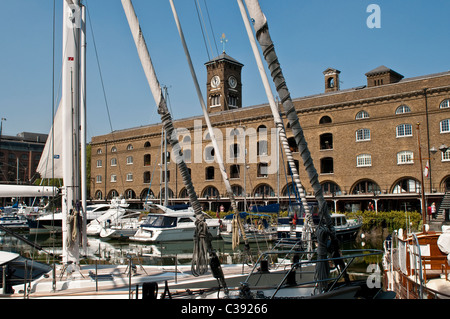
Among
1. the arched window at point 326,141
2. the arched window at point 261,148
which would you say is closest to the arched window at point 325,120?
the arched window at point 326,141

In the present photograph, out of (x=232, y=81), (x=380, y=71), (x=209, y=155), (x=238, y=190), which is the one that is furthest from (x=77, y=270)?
(x=232, y=81)

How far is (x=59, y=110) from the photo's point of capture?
Result: 14.3m

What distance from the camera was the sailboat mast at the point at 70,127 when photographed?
9.82 metres

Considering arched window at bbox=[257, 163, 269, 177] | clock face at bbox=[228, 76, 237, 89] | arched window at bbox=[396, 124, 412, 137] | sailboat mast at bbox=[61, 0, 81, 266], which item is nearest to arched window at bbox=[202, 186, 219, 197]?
arched window at bbox=[257, 163, 269, 177]

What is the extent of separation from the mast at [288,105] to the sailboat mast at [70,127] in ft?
19.0

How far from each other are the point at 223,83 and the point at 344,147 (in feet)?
95.9

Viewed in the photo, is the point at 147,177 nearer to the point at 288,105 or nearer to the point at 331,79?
the point at 331,79

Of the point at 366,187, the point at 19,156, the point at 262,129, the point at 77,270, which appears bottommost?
the point at 77,270

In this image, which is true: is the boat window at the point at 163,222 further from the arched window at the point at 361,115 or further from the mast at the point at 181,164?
the arched window at the point at 361,115

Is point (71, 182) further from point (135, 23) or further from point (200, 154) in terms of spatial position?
point (200, 154)

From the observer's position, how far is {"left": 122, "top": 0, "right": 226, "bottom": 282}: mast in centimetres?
659

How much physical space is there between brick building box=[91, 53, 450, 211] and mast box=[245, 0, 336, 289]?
26.2 meters

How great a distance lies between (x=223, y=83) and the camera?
68500mm
